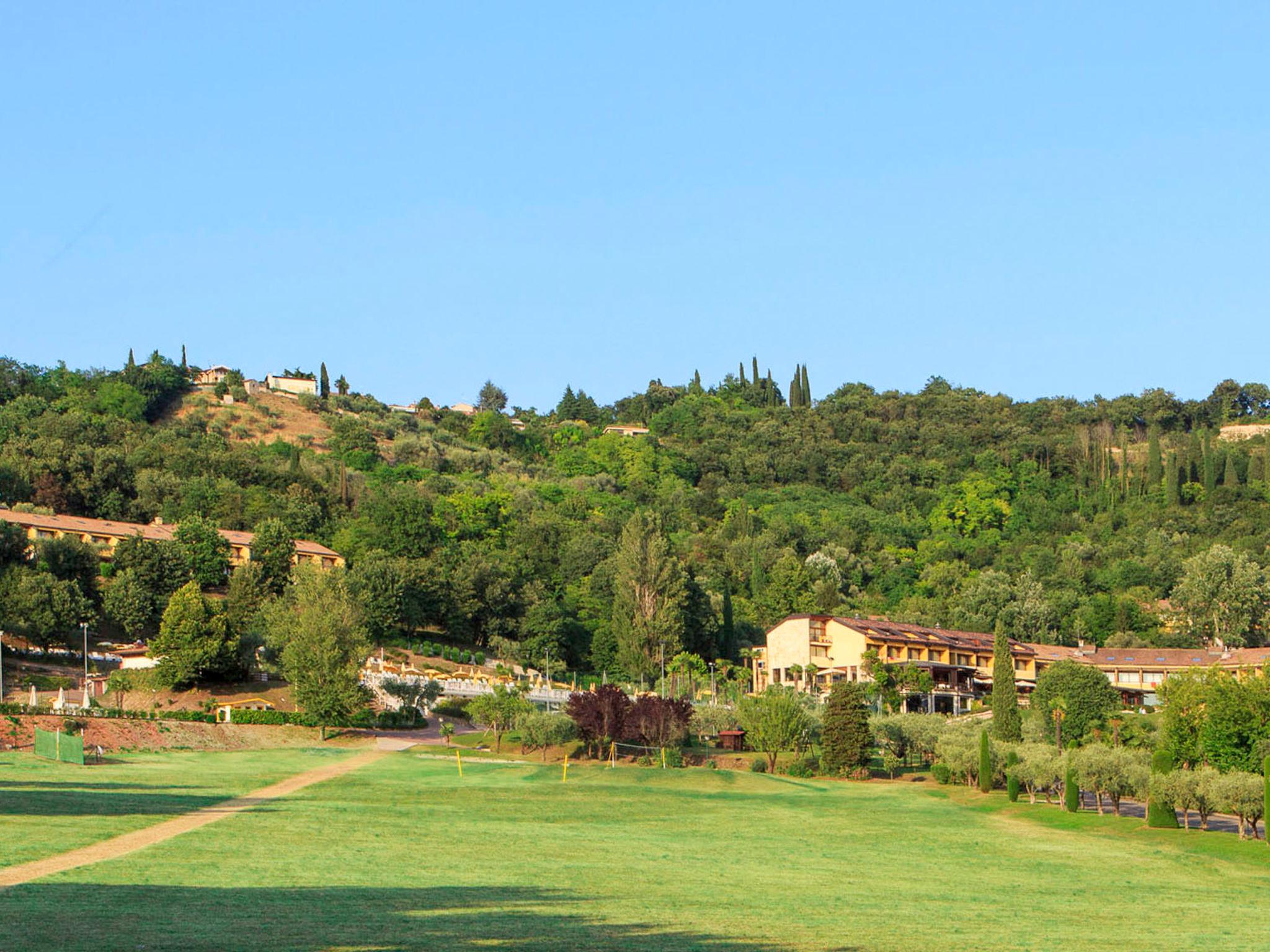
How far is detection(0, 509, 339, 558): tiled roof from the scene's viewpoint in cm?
10519

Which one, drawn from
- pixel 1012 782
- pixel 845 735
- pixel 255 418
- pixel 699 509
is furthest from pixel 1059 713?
pixel 255 418

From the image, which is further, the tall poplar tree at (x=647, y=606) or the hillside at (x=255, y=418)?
the hillside at (x=255, y=418)

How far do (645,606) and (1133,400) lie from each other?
103 m

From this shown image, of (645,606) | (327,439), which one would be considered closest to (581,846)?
(645,606)

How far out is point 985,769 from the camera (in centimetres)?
6062

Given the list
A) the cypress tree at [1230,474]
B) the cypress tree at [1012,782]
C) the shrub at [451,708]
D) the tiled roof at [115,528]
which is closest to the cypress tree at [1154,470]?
the cypress tree at [1230,474]

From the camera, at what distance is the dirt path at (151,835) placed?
2900cm

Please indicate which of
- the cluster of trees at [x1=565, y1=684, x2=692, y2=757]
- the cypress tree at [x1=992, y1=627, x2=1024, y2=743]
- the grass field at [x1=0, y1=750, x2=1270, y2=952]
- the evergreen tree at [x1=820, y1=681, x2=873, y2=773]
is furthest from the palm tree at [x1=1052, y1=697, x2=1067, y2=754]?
the cluster of trees at [x1=565, y1=684, x2=692, y2=757]

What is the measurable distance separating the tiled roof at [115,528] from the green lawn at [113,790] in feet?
149

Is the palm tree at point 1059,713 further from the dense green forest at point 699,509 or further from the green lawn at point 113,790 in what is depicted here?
the green lawn at point 113,790

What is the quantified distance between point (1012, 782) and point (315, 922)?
39.2m

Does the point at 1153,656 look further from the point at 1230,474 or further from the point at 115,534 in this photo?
the point at 115,534

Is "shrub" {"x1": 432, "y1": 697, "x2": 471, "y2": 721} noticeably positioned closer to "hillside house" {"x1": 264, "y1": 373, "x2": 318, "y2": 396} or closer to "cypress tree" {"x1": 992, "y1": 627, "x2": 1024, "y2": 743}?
"cypress tree" {"x1": 992, "y1": 627, "x2": 1024, "y2": 743}

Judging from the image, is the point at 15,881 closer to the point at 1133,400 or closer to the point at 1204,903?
the point at 1204,903
